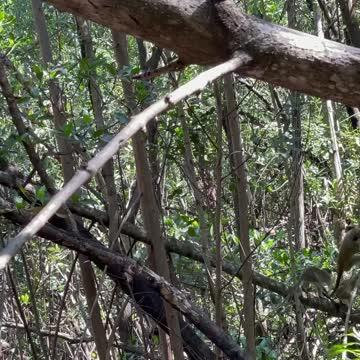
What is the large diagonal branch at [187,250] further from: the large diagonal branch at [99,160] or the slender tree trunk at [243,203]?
the large diagonal branch at [99,160]

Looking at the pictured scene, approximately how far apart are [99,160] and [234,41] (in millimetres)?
609

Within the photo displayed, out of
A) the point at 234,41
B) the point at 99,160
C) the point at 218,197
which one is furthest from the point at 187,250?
the point at 99,160

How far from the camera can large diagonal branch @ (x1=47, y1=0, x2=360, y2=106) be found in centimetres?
130

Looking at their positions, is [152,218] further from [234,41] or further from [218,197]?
[234,41]

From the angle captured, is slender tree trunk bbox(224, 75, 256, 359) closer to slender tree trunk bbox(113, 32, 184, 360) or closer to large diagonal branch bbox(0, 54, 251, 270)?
slender tree trunk bbox(113, 32, 184, 360)

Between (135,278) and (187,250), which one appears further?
(187,250)

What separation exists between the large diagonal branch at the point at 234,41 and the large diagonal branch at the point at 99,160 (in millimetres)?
82

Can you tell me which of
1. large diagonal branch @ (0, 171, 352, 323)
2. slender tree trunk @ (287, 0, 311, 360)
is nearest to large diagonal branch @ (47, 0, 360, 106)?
large diagonal branch @ (0, 171, 352, 323)

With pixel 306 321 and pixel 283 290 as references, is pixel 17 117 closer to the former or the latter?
pixel 283 290

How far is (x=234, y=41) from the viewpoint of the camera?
137 cm

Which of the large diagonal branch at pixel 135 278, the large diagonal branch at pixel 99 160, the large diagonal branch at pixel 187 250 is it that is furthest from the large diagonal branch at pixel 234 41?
the large diagonal branch at pixel 187 250

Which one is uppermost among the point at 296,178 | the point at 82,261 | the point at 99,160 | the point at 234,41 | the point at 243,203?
the point at 296,178

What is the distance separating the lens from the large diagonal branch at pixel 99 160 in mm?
750

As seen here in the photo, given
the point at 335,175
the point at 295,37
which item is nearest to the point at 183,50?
the point at 295,37
